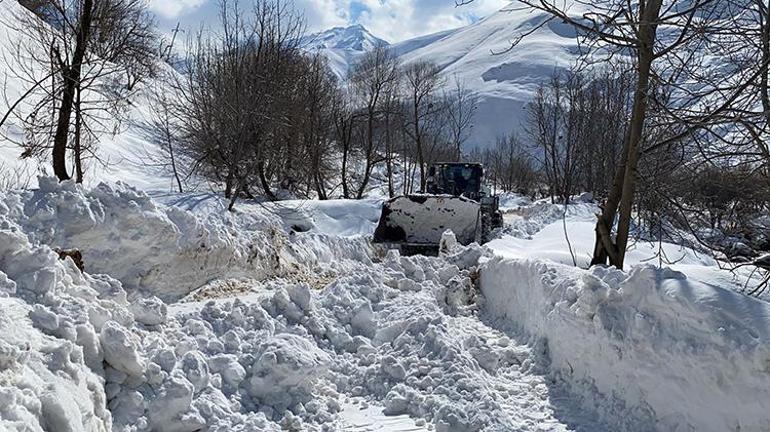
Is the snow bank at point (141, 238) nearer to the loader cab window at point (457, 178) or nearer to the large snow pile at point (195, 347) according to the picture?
the large snow pile at point (195, 347)

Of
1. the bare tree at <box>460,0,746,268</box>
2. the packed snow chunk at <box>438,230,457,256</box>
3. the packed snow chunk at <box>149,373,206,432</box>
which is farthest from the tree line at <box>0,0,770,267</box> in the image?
the packed snow chunk at <box>149,373,206,432</box>

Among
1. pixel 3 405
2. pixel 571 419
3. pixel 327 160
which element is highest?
pixel 327 160

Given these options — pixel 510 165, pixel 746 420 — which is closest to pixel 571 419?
pixel 746 420

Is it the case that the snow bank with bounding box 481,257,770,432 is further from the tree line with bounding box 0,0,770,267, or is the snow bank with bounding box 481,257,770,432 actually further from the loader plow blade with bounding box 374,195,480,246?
the loader plow blade with bounding box 374,195,480,246

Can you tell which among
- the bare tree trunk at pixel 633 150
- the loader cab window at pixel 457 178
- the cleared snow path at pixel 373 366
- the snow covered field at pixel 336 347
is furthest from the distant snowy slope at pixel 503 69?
the cleared snow path at pixel 373 366

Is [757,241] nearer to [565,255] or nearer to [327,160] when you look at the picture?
[565,255]

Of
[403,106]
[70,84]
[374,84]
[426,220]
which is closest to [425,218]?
[426,220]

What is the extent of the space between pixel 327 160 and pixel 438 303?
20.0 m

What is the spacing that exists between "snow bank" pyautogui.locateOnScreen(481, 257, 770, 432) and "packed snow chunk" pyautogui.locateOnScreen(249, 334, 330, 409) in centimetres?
223

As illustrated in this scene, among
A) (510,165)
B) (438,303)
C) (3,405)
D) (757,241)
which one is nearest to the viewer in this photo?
(3,405)

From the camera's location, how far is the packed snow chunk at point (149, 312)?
16.2 feet

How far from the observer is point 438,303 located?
833 centimetres

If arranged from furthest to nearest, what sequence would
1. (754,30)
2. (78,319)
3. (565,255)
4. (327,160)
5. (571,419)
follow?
(327,160), (565,255), (754,30), (571,419), (78,319)

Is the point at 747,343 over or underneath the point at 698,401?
over
